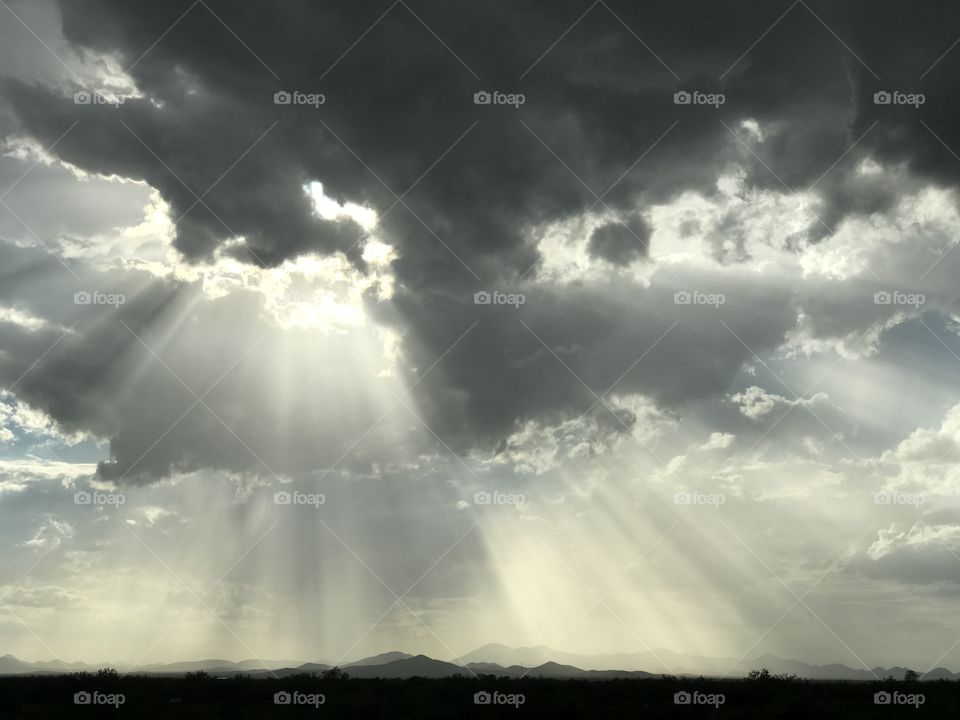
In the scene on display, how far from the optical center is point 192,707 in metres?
45.0

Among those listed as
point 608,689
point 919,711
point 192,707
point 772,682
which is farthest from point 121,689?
point 919,711

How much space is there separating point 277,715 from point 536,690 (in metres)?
18.5

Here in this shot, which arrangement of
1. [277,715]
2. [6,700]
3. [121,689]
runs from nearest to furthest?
1. [277,715]
2. [6,700]
3. [121,689]

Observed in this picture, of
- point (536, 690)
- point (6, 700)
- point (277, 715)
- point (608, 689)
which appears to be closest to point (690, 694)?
point (608, 689)

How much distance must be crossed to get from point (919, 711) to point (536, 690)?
73.0 ft

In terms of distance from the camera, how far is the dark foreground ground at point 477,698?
44938mm

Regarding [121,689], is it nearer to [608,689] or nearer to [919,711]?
[608,689]

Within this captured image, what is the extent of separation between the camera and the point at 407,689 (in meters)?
56.2

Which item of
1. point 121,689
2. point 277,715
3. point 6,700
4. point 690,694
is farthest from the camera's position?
point 121,689

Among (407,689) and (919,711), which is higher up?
(407,689)

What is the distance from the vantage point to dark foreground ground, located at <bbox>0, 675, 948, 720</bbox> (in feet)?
147

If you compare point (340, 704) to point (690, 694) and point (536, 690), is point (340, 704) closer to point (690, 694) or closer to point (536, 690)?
point (536, 690)

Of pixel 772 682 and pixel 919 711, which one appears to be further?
pixel 772 682

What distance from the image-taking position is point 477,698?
161 feet
